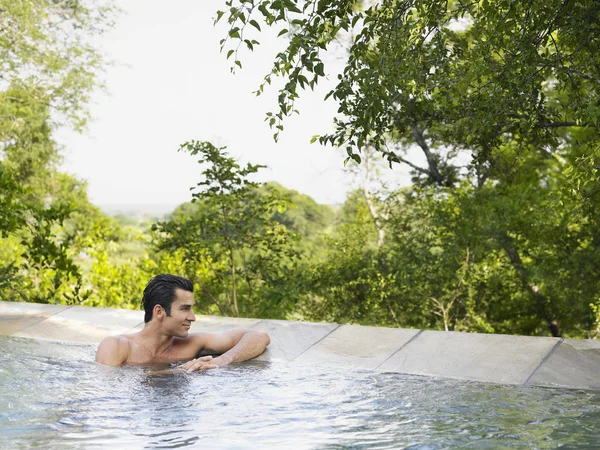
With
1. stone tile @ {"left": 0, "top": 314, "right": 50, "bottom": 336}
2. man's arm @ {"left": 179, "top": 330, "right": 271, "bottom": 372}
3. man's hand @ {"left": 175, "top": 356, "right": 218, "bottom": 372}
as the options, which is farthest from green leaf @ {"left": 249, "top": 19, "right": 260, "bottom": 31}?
stone tile @ {"left": 0, "top": 314, "right": 50, "bottom": 336}

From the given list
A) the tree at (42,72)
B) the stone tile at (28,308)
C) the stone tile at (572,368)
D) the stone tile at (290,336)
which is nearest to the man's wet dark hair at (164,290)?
Answer: the stone tile at (290,336)

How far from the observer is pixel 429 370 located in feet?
16.0

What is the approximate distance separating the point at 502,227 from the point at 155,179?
2456 inches

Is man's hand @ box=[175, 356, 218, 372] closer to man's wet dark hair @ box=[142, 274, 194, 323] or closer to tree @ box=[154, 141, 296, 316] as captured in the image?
man's wet dark hair @ box=[142, 274, 194, 323]

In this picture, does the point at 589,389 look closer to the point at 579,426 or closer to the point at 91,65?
the point at 579,426

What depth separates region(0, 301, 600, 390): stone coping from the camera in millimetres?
4680

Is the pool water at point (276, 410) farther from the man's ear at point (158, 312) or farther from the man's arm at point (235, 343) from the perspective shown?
the man's ear at point (158, 312)

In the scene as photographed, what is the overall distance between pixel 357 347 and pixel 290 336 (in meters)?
0.60

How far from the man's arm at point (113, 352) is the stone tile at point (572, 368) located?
2.45 meters

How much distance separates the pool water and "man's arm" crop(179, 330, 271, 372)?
121 mm

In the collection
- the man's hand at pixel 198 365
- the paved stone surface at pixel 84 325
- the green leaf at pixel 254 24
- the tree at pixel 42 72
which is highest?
the tree at pixel 42 72

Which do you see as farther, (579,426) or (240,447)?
(579,426)

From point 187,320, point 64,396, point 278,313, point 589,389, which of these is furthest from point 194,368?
point 278,313

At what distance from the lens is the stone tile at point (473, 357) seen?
472 centimetres
